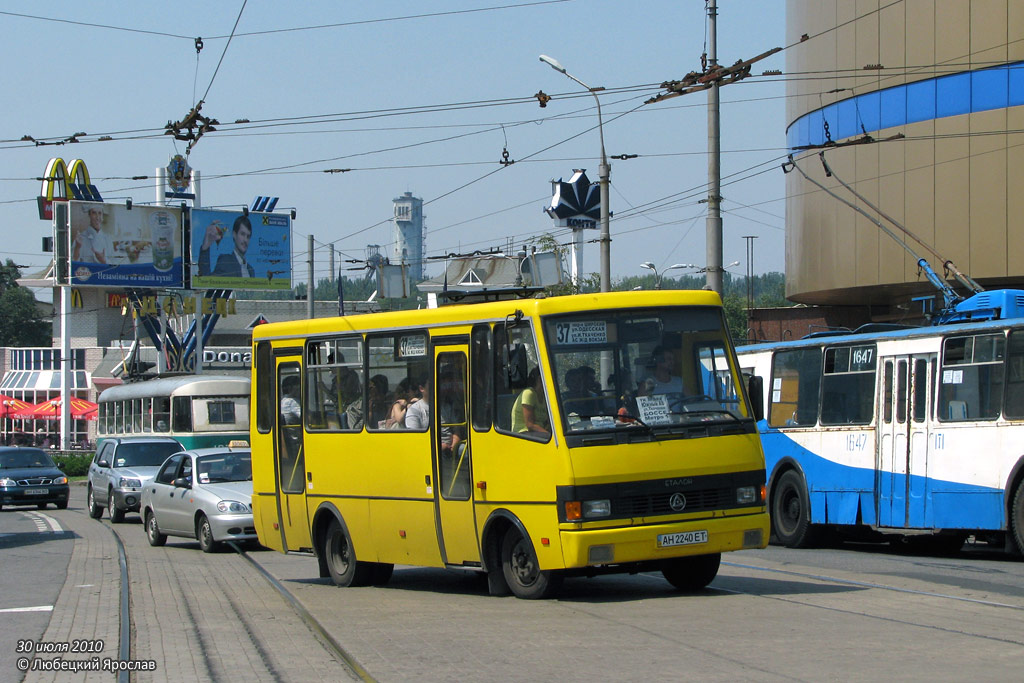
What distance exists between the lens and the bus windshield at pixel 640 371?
10547 mm

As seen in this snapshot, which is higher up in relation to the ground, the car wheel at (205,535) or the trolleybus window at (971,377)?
the trolleybus window at (971,377)

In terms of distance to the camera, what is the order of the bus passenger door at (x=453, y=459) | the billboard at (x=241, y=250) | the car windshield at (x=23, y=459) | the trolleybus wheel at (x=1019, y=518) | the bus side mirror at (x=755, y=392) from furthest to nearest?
the billboard at (x=241, y=250) < the car windshield at (x=23, y=459) < the trolleybus wheel at (x=1019, y=518) < the bus passenger door at (x=453, y=459) < the bus side mirror at (x=755, y=392)

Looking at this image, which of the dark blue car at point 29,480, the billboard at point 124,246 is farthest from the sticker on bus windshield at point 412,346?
the billboard at point 124,246

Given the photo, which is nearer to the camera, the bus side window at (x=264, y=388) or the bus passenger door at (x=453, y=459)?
the bus passenger door at (x=453, y=459)

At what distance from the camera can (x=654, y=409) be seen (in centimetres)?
1066

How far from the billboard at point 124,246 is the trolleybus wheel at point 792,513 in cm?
4198

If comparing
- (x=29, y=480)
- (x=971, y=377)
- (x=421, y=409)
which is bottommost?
(x=29, y=480)

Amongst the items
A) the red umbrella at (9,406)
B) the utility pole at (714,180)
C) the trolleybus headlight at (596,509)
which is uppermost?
the utility pole at (714,180)

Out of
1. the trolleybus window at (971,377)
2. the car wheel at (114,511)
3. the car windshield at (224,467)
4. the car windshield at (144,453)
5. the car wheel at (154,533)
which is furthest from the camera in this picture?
the car windshield at (144,453)

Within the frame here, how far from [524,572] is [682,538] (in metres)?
1.47

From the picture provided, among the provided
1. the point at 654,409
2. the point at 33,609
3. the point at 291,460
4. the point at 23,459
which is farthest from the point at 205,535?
the point at 23,459

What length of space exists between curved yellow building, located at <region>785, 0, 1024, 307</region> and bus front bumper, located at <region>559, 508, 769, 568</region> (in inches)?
788

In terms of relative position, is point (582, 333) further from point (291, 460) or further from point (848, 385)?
point (848, 385)

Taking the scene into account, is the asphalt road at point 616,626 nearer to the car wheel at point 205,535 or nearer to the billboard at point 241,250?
the car wheel at point 205,535
